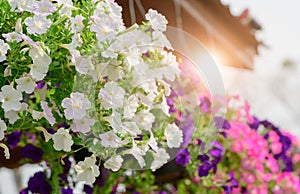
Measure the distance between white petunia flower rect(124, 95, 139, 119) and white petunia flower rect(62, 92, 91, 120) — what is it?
0.33ft

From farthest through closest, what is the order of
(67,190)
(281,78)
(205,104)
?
(281,78), (205,104), (67,190)

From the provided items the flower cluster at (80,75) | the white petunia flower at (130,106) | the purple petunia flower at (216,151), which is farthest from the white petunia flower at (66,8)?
the purple petunia flower at (216,151)

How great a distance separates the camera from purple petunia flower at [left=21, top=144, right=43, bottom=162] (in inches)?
70.9

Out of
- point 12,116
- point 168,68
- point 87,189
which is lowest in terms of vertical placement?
point 87,189

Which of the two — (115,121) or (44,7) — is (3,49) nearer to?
(44,7)

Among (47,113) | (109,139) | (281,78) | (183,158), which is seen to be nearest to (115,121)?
(109,139)

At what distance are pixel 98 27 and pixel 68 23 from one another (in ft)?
0.27

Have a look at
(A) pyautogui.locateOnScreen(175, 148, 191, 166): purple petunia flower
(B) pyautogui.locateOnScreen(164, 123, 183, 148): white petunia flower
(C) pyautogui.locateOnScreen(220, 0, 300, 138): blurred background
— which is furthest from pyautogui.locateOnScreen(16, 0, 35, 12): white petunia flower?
(C) pyautogui.locateOnScreen(220, 0, 300, 138): blurred background

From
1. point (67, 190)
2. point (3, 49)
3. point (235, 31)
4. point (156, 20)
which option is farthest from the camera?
point (235, 31)

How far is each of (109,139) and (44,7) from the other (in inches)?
12.0

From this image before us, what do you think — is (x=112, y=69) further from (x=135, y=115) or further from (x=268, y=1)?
(x=268, y=1)

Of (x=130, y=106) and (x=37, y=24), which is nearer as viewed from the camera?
(x=37, y=24)

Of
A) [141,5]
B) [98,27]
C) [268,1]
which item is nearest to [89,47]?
[98,27]

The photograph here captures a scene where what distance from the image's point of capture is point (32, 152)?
5.92 feet
